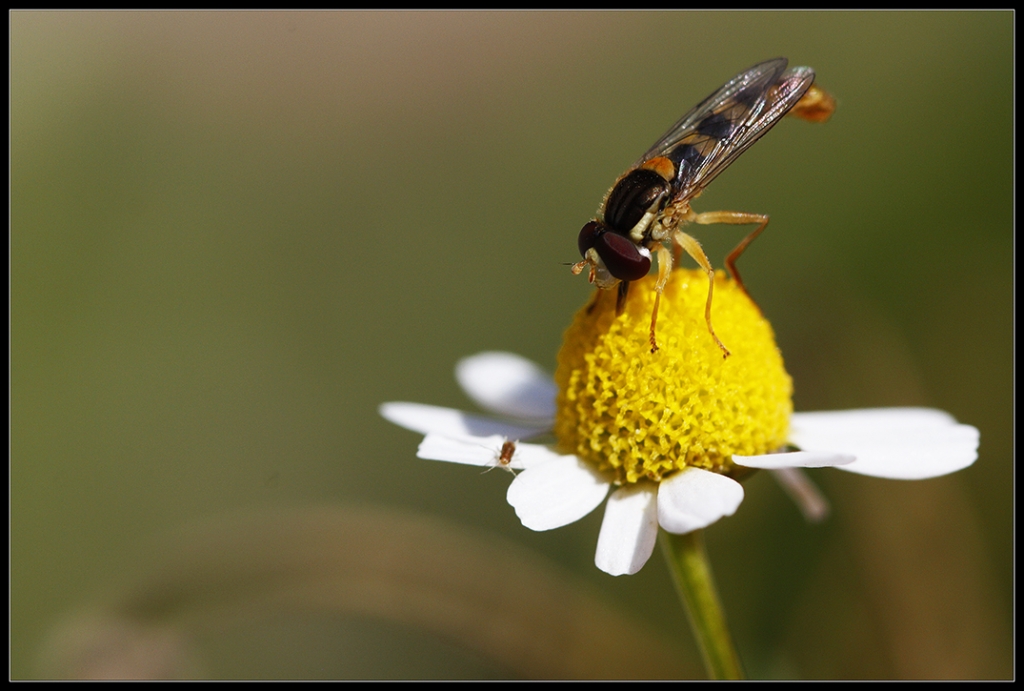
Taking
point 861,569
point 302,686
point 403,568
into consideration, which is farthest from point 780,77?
point 302,686

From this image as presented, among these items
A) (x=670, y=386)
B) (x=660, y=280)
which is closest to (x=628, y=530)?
(x=670, y=386)

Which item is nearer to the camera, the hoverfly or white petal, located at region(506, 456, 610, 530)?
white petal, located at region(506, 456, 610, 530)

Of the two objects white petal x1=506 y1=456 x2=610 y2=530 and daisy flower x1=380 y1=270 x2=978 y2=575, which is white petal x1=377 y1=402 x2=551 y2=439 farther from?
white petal x1=506 y1=456 x2=610 y2=530

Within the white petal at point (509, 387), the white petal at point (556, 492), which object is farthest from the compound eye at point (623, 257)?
the white petal at point (509, 387)

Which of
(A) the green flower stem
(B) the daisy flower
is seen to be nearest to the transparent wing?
(B) the daisy flower

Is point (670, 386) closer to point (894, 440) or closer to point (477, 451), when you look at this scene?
point (477, 451)

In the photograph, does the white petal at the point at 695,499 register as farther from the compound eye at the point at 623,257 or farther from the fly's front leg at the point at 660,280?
the compound eye at the point at 623,257
